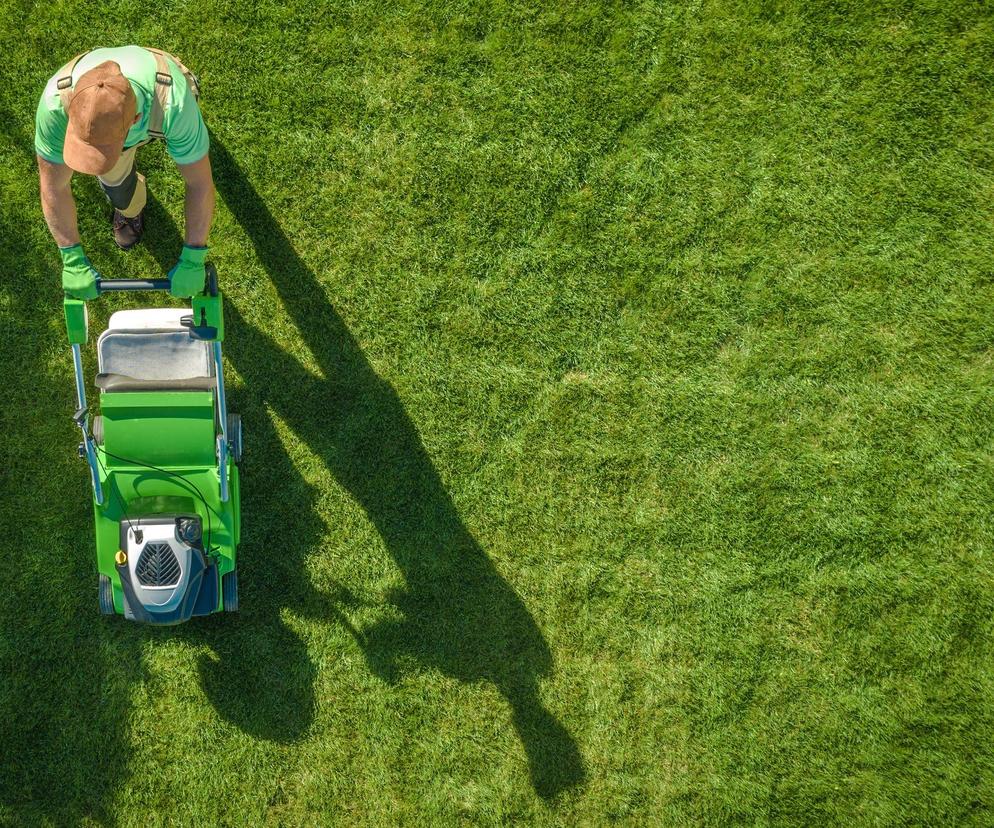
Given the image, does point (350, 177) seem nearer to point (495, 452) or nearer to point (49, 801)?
point (495, 452)

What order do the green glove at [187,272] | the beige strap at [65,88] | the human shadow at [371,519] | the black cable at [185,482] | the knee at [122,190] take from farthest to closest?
1. the human shadow at [371,519]
2. the black cable at [185,482]
3. the knee at [122,190]
4. the green glove at [187,272]
5. the beige strap at [65,88]

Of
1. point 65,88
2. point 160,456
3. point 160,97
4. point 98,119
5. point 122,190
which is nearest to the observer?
point 98,119

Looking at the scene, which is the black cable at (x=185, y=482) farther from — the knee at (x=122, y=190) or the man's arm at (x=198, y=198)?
the knee at (x=122, y=190)

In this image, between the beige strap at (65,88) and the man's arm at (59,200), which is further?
the man's arm at (59,200)

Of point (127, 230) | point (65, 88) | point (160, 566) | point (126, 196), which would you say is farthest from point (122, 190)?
point (160, 566)

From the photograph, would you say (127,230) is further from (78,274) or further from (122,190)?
(78,274)

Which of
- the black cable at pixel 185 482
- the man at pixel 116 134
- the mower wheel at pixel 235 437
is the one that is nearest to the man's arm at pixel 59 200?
the man at pixel 116 134
